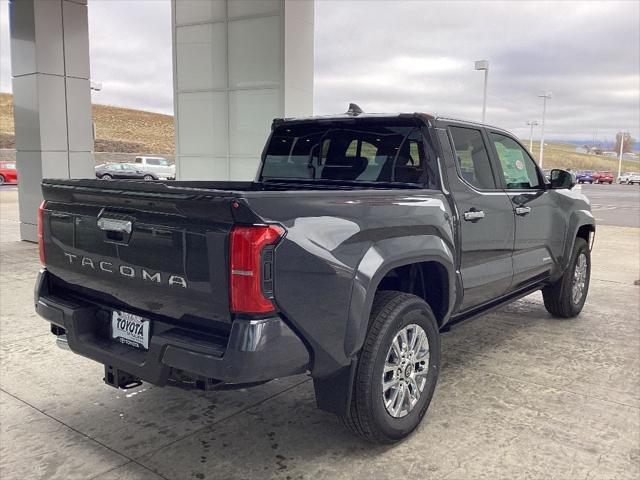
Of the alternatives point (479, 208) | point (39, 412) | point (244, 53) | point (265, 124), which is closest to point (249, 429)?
point (39, 412)

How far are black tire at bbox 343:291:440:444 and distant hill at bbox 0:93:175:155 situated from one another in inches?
2612

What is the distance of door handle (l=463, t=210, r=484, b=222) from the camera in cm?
392

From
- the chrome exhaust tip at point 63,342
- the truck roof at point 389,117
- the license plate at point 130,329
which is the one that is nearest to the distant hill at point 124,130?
the truck roof at point 389,117

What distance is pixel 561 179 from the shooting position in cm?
536

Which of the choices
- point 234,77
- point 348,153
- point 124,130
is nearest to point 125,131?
point 124,130

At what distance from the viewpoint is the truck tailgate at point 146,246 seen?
257 cm

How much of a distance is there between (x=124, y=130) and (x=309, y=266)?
8949cm

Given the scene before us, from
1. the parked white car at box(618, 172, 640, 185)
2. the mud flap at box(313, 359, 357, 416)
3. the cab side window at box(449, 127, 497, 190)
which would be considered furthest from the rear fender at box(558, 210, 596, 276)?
the parked white car at box(618, 172, 640, 185)

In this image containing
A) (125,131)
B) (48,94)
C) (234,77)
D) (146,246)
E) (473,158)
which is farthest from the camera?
(125,131)

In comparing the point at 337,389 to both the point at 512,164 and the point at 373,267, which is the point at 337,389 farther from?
the point at 512,164

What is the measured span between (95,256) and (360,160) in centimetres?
193

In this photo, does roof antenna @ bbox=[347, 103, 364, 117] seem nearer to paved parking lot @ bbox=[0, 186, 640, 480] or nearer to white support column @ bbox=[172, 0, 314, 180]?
paved parking lot @ bbox=[0, 186, 640, 480]

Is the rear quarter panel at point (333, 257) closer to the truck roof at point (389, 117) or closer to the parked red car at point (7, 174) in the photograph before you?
the truck roof at point (389, 117)

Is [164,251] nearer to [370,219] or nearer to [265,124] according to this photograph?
[370,219]
